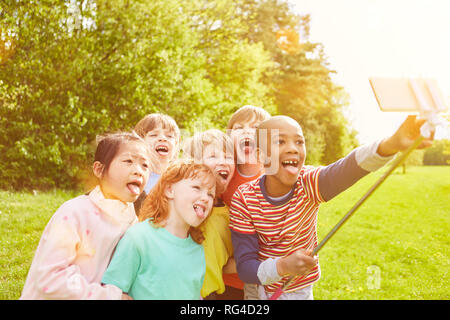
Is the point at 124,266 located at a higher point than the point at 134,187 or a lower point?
lower

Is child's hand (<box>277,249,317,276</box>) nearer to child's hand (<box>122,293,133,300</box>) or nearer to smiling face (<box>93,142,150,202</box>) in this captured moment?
child's hand (<box>122,293,133,300</box>)

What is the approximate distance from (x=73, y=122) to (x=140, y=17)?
3.04 m

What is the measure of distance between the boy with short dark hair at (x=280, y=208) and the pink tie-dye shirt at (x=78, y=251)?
0.64 metres

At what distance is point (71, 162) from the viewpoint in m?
8.76

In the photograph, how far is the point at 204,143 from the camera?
96.9 inches

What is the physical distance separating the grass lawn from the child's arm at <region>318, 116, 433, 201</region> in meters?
3.62

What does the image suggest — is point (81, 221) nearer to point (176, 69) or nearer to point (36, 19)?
point (36, 19)

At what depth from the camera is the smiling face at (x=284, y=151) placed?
1.92 meters

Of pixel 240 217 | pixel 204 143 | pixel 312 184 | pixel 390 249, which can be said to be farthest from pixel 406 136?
pixel 390 249

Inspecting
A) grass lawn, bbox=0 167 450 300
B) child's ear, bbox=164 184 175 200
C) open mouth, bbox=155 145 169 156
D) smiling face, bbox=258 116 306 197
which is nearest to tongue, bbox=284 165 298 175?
smiling face, bbox=258 116 306 197

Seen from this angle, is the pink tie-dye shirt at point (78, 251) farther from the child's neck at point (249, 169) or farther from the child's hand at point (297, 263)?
the child's neck at point (249, 169)

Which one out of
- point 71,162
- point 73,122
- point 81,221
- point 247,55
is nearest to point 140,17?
point 73,122

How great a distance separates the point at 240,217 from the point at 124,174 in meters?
0.66

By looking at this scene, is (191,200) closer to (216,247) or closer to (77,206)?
(216,247)
